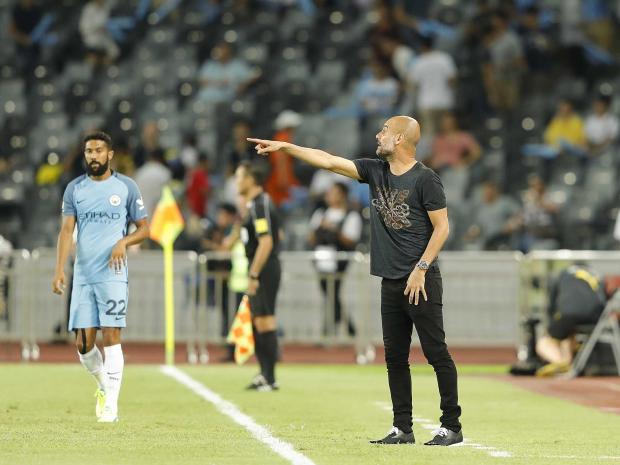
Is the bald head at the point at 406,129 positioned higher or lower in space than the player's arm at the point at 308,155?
higher

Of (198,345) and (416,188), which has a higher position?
(416,188)

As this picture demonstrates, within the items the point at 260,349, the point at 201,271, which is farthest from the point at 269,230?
the point at 201,271

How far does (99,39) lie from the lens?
93.0 ft

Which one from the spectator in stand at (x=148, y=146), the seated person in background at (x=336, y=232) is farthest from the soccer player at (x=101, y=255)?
the spectator in stand at (x=148, y=146)

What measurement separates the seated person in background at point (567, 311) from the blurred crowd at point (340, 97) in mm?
5309

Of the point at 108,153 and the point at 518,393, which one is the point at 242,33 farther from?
the point at 108,153

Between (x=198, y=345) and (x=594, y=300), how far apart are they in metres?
6.10

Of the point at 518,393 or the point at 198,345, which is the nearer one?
the point at 518,393

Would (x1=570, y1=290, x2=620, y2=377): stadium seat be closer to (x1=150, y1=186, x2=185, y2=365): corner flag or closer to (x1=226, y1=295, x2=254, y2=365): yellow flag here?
(x1=226, y1=295, x2=254, y2=365): yellow flag

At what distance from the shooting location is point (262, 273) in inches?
598

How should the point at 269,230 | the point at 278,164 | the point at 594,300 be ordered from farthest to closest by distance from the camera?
1. the point at 278,164
2. the point at 594,300
3. the point at 269,230

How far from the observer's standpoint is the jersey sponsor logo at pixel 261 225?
15008mm

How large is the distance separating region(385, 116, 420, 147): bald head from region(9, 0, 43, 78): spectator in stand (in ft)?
64.0

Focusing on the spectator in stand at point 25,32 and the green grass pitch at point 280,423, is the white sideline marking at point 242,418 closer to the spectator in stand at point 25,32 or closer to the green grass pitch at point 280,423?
the green grass pitch at point 280,423
